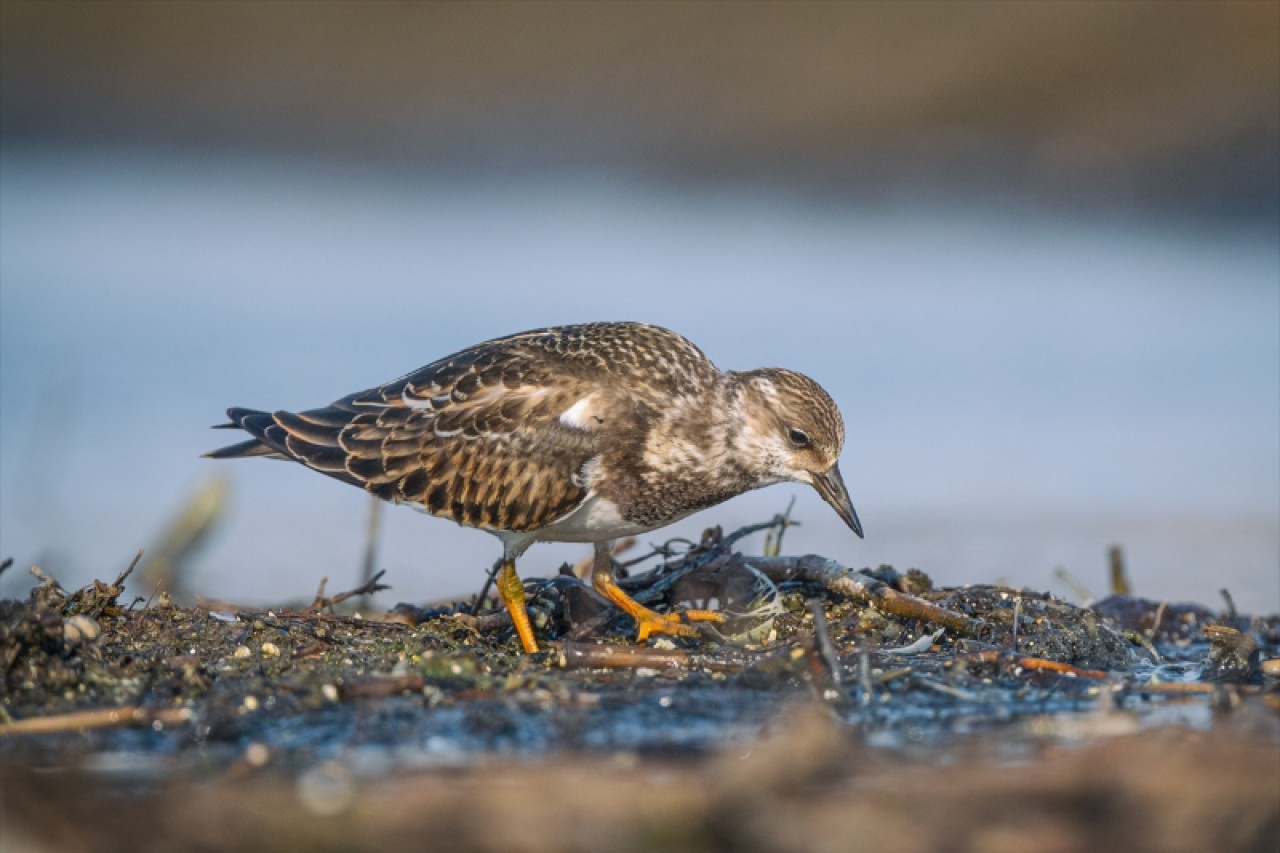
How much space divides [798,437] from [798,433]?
0.02 meters

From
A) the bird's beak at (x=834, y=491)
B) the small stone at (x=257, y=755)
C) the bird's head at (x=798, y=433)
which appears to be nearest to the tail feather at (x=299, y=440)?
the bird's head at (x=798, y=433)

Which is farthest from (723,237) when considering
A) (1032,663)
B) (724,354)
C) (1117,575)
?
(1032,663)

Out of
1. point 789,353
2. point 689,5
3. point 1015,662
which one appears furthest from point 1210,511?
point 689,5

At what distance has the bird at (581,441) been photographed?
4.56m

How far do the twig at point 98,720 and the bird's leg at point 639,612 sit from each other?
1546mm

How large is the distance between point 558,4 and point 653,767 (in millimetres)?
12110

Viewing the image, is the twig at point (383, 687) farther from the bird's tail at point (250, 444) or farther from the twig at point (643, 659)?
the bird's tail at point (250, 444)

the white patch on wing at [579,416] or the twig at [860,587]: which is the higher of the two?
the white patch on wing at [579,416]

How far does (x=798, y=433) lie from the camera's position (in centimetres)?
472

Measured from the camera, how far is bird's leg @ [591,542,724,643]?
4391mm

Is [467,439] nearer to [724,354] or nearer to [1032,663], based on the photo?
[1032,663]

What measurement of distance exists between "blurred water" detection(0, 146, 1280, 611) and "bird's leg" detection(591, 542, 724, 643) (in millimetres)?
1607

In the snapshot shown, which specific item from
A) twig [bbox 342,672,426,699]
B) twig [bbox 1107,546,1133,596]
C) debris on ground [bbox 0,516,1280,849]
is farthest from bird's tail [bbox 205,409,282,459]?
twig [bbox 1107,546,1133,596]

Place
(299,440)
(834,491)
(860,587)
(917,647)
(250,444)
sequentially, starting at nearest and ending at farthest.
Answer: (917,647) → (860,587) → (834,491) → (299,440) → (250,444)
